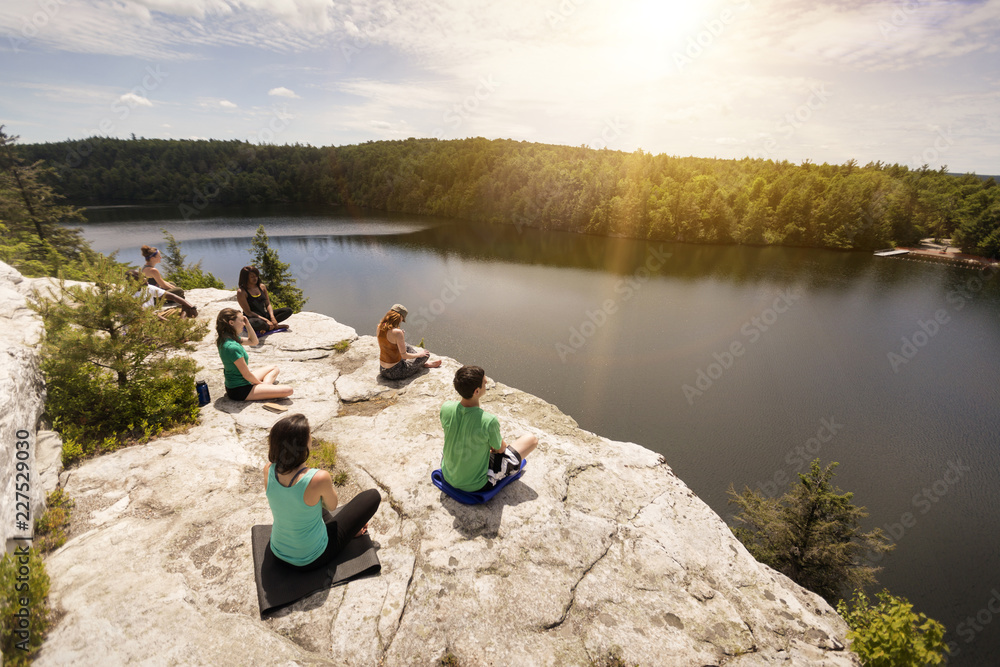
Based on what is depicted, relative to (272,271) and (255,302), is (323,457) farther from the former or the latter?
(272,271)

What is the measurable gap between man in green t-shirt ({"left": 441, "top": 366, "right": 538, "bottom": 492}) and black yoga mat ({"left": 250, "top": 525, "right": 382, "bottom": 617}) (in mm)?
1011

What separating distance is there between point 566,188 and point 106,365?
2209 inches

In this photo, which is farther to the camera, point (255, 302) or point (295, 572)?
point (255, 302)

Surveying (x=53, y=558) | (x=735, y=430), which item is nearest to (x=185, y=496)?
(x=53, y=558)

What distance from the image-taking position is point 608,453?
219 inches

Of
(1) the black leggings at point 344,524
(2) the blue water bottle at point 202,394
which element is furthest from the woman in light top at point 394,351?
(1) the black leggings at point 344,524

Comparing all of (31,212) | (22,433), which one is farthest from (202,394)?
(31,212)

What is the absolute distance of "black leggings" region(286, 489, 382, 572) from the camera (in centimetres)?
324

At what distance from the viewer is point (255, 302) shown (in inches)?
324

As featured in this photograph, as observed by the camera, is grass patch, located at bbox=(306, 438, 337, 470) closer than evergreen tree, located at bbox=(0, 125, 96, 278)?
Yes

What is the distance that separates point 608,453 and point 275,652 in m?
4.22

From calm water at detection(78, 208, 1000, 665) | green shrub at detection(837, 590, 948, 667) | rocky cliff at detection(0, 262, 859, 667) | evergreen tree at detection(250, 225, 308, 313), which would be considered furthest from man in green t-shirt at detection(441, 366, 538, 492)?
evergreen tree at detection(250, 225, 308, 313)

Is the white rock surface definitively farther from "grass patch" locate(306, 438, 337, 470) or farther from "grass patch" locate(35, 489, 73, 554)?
"grass patch" locate(306, 438, 337, 470)

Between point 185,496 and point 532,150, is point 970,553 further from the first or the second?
point 532,150
